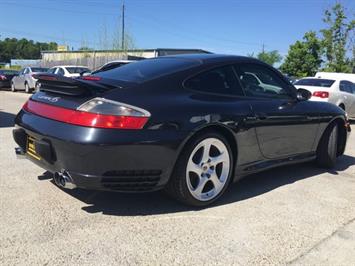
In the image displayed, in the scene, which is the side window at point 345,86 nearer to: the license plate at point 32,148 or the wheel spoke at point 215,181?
the wheel spoke at point 215,181

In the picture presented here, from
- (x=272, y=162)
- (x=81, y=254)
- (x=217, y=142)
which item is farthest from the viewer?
(x=272, y=162)

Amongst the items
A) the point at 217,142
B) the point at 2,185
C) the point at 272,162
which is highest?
the point at 217,142

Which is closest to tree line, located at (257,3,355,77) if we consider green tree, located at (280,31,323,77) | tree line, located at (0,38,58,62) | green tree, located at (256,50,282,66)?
green tree, located at (280,31,323,77)

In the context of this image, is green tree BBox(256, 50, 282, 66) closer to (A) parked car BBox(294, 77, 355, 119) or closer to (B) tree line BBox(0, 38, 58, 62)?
(B) tree line BBox(0, 38, 58, 62)

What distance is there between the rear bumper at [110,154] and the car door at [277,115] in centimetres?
116

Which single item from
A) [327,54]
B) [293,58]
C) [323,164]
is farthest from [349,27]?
[323,164]

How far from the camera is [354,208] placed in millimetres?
4004

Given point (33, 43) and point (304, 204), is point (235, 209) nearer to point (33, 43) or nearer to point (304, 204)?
point (304, 204)

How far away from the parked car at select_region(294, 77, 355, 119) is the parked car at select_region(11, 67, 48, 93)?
13082mm

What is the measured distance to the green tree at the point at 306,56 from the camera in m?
39.2

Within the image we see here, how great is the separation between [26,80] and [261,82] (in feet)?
58.9

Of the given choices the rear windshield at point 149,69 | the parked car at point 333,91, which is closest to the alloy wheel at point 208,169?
the rear windshield at point 149,69

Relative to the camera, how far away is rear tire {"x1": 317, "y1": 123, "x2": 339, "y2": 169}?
17.6ft

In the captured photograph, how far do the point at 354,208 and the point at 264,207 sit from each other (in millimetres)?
921
